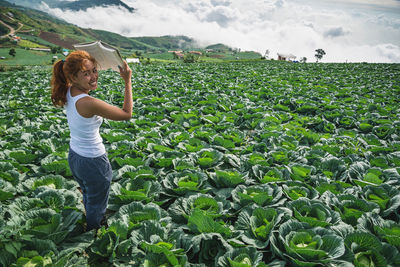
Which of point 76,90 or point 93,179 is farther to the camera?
point 93,179

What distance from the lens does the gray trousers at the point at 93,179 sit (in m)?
2.40

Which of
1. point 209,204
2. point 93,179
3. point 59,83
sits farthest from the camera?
point 209,204

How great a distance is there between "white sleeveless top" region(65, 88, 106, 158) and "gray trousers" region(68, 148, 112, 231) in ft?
0.24

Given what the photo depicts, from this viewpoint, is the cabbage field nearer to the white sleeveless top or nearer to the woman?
the woman

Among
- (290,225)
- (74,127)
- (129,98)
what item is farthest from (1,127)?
(290,225)

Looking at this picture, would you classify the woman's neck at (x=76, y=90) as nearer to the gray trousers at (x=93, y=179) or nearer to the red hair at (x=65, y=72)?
the red hair at (x=65, y=72)

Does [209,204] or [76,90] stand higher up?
[76,90]

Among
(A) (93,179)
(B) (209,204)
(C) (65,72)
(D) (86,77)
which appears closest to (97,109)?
(D) (86,77)

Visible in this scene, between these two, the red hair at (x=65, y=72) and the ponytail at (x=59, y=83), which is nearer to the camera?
the red hair at (x=65, y=72)

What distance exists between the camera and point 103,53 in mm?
2172

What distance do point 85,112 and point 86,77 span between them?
35 cm

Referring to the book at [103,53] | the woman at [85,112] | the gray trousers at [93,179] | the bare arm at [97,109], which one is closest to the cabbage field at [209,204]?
the gray trousers at [93,179]

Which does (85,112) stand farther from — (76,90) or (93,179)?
(93,179)

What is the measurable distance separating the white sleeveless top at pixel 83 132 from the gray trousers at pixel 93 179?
0.24 ft
